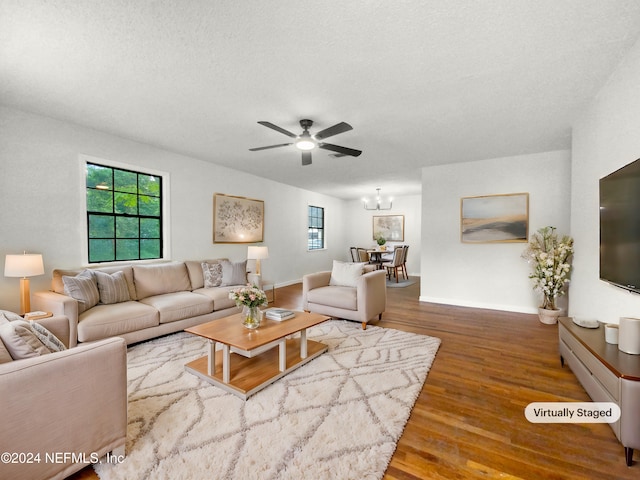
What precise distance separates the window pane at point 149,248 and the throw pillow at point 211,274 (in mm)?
750

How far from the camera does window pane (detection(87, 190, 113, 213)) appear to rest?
3.67 metres

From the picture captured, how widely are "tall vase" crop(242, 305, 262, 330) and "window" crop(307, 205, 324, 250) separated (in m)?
5.41

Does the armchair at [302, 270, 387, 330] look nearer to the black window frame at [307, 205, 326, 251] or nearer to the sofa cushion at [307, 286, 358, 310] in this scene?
the sofa cushion at [307, 286, 358, 310]

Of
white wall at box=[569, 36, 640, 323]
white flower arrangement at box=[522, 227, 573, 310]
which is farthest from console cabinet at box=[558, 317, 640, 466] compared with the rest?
white flower arrangement at box=[522, 227, 573, 310]

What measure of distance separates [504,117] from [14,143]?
5222mm

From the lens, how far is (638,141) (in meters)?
1.89

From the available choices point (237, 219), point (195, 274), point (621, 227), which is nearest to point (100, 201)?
point (195, 274)

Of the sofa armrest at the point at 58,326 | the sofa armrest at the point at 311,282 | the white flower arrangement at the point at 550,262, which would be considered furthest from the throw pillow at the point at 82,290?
the white flower arrangement at the point at 550,262

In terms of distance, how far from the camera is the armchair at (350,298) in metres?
3.70

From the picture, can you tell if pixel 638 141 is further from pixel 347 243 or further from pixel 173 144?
pixel 347 243

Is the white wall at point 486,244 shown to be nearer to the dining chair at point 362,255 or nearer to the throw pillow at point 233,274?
the dining chair at point 362,255

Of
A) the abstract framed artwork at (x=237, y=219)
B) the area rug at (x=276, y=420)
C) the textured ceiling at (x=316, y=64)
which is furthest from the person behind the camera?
the abstract framed artwork at (x=237, y=219)

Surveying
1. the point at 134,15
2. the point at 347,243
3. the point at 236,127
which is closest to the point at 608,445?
the point at 134,15

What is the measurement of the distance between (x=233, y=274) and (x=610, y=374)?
4.03m
